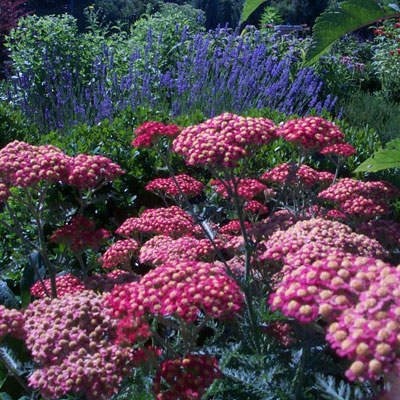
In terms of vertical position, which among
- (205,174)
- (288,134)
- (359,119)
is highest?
(288,134)

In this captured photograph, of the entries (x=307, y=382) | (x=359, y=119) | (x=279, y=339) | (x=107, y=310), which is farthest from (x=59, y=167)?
(x=359, y=119)

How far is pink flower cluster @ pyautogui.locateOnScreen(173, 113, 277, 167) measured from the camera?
1623 millimetres

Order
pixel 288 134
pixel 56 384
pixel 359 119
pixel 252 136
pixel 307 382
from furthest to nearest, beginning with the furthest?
pixel 359 119 → pixel 288 134 → pixel 252 136 → pixel 307 382 → pixel 56 384

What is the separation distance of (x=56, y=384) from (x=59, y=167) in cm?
78

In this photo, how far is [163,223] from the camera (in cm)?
208

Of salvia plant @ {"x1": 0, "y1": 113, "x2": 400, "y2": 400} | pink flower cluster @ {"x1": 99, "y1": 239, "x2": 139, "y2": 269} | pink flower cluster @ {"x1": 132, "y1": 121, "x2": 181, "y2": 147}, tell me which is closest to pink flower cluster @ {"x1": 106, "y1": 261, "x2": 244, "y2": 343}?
salvia plant @ {"x1": 0, "y1": 113, "x2": 400, "y2": 400}

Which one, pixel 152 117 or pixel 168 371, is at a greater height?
pixel 168 371

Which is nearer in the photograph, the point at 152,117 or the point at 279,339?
the point at 279,339

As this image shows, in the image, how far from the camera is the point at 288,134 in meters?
1.87

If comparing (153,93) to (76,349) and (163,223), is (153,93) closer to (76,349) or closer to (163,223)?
(163,223)

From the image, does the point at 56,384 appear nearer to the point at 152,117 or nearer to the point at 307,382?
the point at 307,382

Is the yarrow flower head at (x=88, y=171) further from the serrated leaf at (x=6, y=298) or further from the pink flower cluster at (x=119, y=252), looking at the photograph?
the serrated leaf at (x=6, y=298)

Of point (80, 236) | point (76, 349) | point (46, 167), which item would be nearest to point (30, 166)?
point (46, 167)

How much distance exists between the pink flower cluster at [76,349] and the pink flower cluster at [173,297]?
0.18 ft
